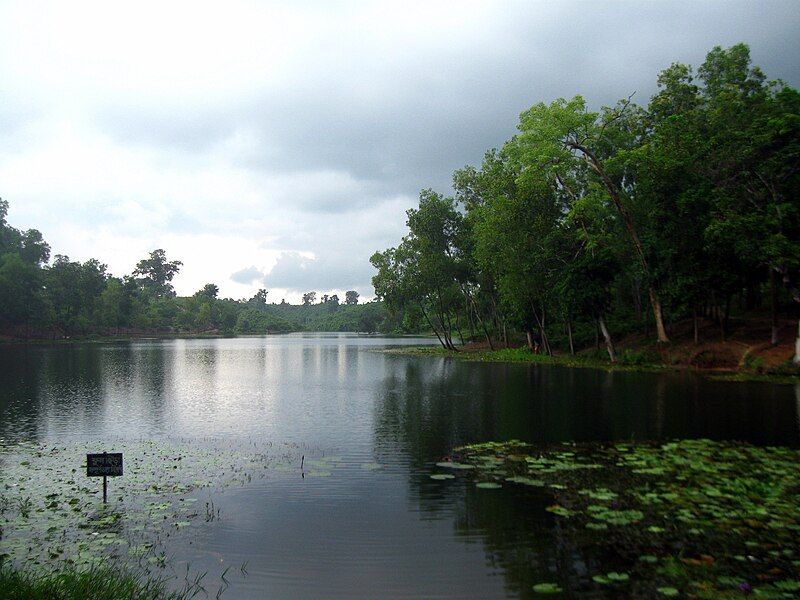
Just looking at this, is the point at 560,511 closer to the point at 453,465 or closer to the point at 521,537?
the point at 521,537

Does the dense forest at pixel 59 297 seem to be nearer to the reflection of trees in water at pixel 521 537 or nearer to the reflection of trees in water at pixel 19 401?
the reflection of trees in water at pixel 19 401

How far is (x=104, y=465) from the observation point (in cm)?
1172

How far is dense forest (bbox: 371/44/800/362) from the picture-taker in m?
34.3

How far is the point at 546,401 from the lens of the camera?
2795 cm

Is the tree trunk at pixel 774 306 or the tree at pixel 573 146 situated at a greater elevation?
the tree at pixel 573 146

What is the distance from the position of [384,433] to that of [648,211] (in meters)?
33.7

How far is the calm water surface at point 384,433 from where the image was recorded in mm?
9047

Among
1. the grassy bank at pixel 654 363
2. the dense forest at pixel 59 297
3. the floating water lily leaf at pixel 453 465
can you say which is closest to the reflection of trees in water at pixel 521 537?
the floating water lily leaf at pixel 453 465

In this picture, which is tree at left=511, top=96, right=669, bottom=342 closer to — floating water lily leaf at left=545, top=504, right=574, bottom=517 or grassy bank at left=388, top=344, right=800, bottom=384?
grassy bank at left=388, top=344, right=800, bottom=384

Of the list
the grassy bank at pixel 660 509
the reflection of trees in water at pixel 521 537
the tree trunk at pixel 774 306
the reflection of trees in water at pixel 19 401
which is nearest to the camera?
the grassy bank at pixel 660 509

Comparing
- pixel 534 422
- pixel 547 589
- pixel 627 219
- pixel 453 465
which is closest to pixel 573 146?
pixel 627 219

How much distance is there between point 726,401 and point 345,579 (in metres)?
24.7

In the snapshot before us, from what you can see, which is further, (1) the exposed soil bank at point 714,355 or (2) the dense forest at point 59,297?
(2) the dense forest at point 59,297

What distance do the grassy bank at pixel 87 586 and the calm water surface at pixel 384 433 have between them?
0.90 m
